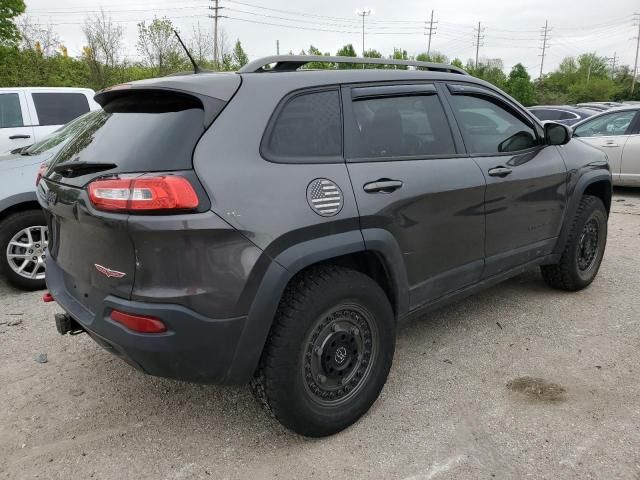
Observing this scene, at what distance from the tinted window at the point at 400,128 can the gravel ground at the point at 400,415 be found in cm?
137

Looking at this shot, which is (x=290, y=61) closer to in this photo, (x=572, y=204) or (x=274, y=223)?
(x=274, y=223)

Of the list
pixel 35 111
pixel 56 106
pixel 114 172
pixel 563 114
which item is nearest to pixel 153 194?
pixel 114 172

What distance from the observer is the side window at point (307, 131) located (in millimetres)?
2370

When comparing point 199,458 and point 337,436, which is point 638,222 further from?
point 199,458

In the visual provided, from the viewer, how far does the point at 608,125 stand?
946cm

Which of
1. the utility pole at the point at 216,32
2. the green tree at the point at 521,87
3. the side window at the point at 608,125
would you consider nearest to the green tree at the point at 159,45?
the utility pole at the point at 216,32

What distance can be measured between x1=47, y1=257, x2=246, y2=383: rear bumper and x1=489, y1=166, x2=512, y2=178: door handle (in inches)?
77.8

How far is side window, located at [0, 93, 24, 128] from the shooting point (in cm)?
757

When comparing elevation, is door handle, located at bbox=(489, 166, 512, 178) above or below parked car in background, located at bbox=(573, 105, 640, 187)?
above

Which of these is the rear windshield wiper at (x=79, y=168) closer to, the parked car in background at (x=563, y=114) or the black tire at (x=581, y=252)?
the black tire at (x=581, y=252)

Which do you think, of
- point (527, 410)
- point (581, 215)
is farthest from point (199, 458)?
point (581, 215)

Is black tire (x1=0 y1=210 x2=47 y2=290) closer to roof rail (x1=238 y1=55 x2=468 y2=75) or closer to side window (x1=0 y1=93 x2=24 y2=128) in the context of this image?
roof rail (x1=238 y1=55 x2=468 y2=75)

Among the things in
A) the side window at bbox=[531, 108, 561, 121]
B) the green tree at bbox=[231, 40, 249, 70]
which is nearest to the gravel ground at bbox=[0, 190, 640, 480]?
the side window at bbox=[531, 108, 561, 121]

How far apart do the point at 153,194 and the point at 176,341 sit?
60 centimetres
